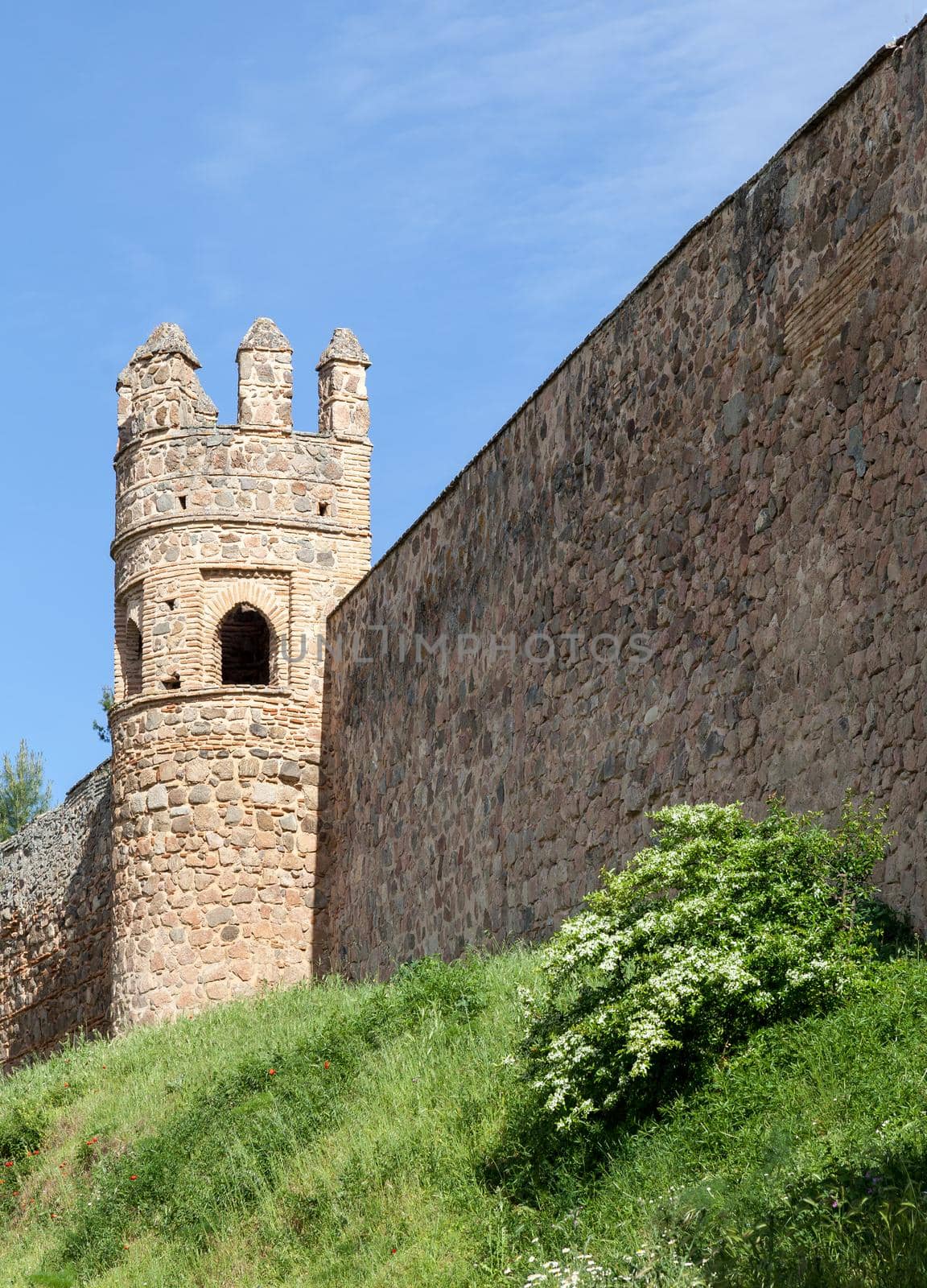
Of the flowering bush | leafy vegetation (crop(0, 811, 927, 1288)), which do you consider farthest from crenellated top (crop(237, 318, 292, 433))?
the flowering bush

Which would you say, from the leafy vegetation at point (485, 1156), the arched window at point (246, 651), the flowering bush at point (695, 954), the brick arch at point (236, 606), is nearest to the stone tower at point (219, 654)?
the brick arch at point (236, 606)

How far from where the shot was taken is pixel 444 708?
1603cm

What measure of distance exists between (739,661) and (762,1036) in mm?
3328

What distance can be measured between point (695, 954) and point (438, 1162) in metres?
1.79

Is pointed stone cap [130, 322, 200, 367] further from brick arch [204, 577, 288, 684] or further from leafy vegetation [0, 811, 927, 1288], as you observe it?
leafy vegetation [0, 811, 927, 1288]

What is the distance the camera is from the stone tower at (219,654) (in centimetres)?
1830

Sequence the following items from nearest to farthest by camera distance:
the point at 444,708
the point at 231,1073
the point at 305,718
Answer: the point at 231,1073 < the point at 444,708 < the point at 305,718

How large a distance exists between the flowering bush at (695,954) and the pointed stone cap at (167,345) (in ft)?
38.6

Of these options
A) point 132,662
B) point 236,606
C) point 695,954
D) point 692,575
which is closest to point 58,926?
point 132,662

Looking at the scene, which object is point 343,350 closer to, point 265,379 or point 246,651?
point 265,379

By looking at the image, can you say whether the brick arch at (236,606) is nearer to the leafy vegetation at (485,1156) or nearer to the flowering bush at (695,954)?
the leafy vegetation at (485,1156)

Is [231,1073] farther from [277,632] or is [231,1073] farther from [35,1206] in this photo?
[277,632]

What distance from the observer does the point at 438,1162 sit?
9023mm

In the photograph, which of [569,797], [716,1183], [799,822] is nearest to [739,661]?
[799,822]
